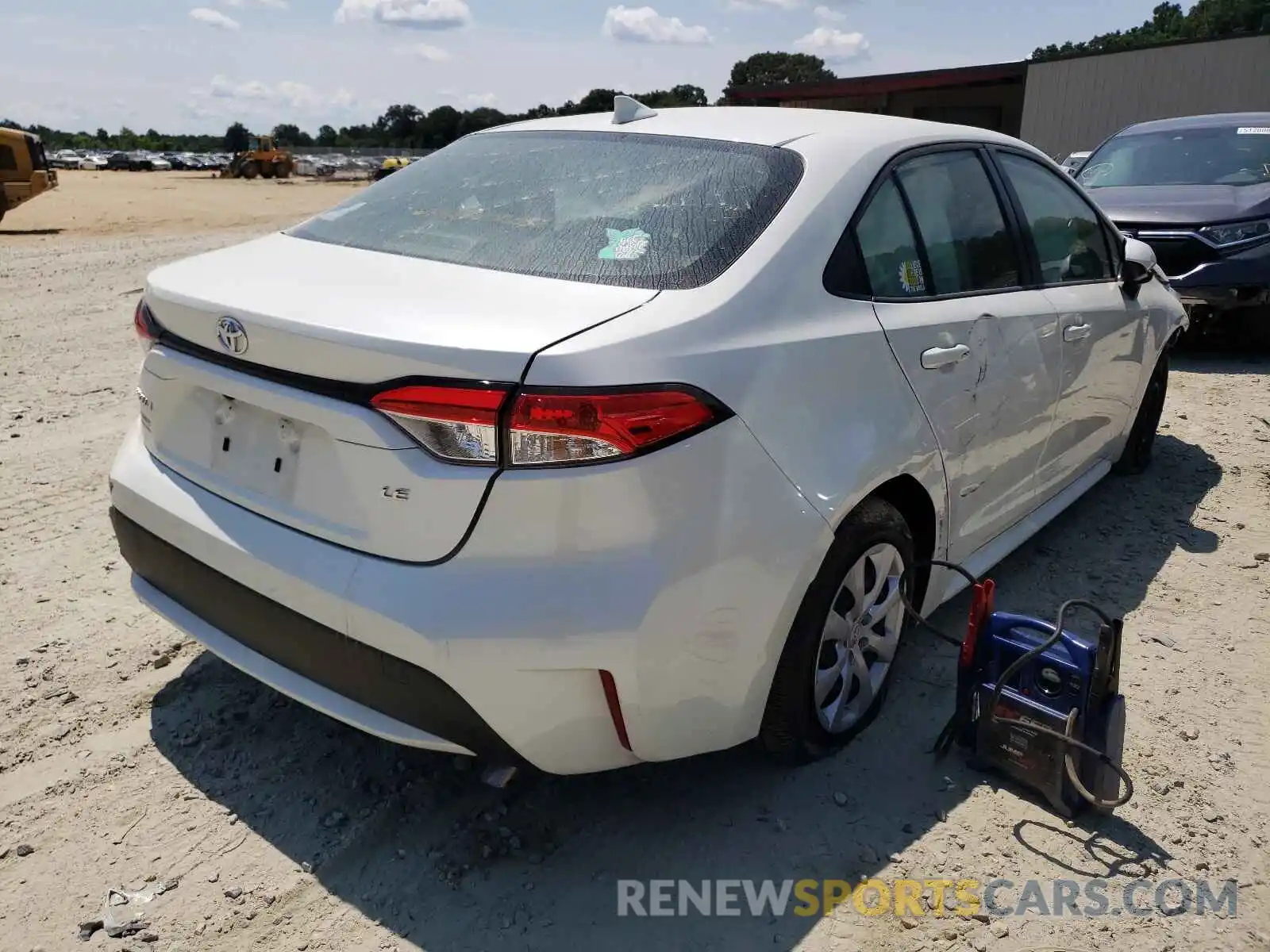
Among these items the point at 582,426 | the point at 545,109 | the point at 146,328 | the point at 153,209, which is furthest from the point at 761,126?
the point at 545,109

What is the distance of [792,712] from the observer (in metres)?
2.49

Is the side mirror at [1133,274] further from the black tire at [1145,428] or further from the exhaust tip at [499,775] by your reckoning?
the exhaust tip at [499,775]

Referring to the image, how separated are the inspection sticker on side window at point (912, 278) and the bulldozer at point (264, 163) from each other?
53.5m

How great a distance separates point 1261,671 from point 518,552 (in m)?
2.69

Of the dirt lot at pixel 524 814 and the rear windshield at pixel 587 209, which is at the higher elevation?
the rear windshield at pixel 587 209

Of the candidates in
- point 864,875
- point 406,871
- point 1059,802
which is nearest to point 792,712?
point 864,875

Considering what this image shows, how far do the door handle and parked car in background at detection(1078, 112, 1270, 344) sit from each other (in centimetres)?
533

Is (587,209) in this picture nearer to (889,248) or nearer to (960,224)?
(889,248)

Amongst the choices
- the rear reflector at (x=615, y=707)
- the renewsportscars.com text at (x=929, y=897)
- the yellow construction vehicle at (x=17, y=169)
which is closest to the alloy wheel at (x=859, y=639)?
the renewsportscars.com text at (x=929, y=897)

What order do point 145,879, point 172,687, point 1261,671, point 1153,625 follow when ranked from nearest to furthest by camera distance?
1. point 145,879
2. point 172,687
3. point 1261,671
4. point 1153,625

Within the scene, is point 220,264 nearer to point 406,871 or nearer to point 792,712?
point 406,871

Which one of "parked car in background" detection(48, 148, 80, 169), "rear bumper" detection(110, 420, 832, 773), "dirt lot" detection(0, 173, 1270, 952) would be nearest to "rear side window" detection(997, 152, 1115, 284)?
"dirt lot" detection(0, 173, 1270, 952)

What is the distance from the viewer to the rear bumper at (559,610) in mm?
1982

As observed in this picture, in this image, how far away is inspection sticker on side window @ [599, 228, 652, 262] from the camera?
2.36 metres
